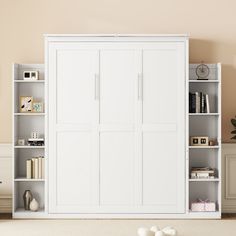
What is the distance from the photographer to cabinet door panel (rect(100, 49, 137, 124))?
20.5 feet

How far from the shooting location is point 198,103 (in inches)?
249

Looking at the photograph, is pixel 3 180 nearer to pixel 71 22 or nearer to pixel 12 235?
pixel 12 235

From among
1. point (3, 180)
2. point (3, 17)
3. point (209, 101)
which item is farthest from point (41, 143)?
point (209, 101)

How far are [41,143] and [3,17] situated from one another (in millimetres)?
1631

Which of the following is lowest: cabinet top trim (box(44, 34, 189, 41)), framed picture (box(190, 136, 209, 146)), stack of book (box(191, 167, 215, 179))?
stack of book (box(191, 167, 215, 179))

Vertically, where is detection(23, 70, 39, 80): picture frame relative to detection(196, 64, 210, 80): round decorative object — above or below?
below

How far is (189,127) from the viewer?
21.6 feet

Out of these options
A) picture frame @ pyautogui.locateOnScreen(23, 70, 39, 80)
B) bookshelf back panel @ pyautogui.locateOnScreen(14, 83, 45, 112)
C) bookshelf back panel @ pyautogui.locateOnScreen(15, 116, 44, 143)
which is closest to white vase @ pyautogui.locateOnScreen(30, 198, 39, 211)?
bookshelf back panel @ pyautogui.locateOnScreen(15, 116, 44, 143)

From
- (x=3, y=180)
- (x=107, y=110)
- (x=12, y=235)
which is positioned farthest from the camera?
(x=3, y=180)

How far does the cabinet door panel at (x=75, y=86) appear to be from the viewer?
624cm

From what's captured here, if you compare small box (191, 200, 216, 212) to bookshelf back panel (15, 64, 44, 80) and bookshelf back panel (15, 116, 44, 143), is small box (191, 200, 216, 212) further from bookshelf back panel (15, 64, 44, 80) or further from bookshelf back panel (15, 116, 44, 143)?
bookshelf back panel (15, 64, 44, 80)

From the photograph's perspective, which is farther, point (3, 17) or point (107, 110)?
point (3, 17)

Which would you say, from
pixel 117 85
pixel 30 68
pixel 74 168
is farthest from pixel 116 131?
pixel 30 68

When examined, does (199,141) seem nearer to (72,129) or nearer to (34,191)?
(72,129)
